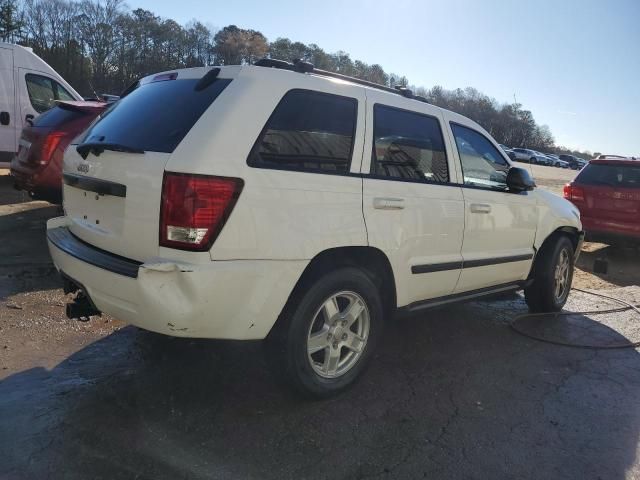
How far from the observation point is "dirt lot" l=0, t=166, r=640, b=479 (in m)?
2.62

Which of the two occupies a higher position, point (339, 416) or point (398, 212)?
point (398, 212)

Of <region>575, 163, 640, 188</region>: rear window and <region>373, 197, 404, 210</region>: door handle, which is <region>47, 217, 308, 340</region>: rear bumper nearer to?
<region>373, 197, 404, 210</region>: door handle

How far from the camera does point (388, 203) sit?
3369 mm

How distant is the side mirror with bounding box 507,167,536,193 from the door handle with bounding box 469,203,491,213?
43 centimetres

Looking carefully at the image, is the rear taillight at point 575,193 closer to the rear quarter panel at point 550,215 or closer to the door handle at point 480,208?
the rear quarter panel at point 550,215

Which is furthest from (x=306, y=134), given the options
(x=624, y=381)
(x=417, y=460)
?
(x=624, y=381)

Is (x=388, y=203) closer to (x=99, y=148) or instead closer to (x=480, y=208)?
(x=480, y=208)

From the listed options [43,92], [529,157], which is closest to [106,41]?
[529,157]

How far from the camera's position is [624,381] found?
13.0 feet

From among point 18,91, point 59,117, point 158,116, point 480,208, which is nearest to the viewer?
point 158,116

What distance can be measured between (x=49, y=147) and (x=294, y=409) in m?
5.51

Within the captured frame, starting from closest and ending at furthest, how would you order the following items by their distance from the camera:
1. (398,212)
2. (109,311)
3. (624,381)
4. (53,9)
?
(109,311), (398,212), (624,381), (53,9)

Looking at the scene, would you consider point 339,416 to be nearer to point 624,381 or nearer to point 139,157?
point 139,157

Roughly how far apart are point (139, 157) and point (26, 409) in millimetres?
1575
